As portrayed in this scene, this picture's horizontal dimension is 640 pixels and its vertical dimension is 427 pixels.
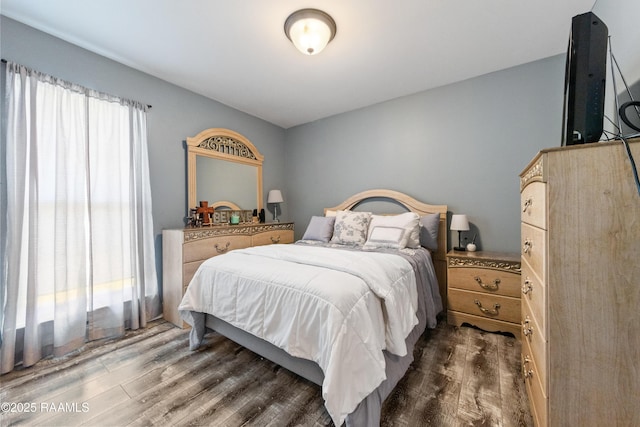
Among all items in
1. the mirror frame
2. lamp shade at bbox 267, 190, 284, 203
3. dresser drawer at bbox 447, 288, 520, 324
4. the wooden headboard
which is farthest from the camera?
lamp shade at bbox 267, 190, 284, 203

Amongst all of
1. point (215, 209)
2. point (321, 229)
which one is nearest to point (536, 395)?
point (321, 229)

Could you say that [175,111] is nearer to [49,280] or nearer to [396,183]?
[49,280]

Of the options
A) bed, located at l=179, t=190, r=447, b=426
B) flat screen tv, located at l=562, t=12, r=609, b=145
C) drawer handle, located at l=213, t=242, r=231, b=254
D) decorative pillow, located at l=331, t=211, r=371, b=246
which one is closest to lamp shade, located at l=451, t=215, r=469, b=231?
bed, located at l=179, t=190, r=447, b=426

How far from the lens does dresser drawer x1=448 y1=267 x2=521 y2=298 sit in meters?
2.07

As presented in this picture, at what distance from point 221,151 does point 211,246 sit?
1.32m

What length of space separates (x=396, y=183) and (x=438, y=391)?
2249 mm

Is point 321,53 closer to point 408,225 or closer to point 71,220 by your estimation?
point 408,225

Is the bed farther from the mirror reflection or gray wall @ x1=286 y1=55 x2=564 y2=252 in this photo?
the mirror reflection

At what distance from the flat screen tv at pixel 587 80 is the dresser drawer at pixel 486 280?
4.69 feet

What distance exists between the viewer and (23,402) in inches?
55.7

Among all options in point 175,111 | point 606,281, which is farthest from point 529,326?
point 175,111

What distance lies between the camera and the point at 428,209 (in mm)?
2869

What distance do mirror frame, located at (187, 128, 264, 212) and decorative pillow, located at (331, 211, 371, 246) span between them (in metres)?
1.47

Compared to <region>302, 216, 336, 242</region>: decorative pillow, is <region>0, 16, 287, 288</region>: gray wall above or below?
above
